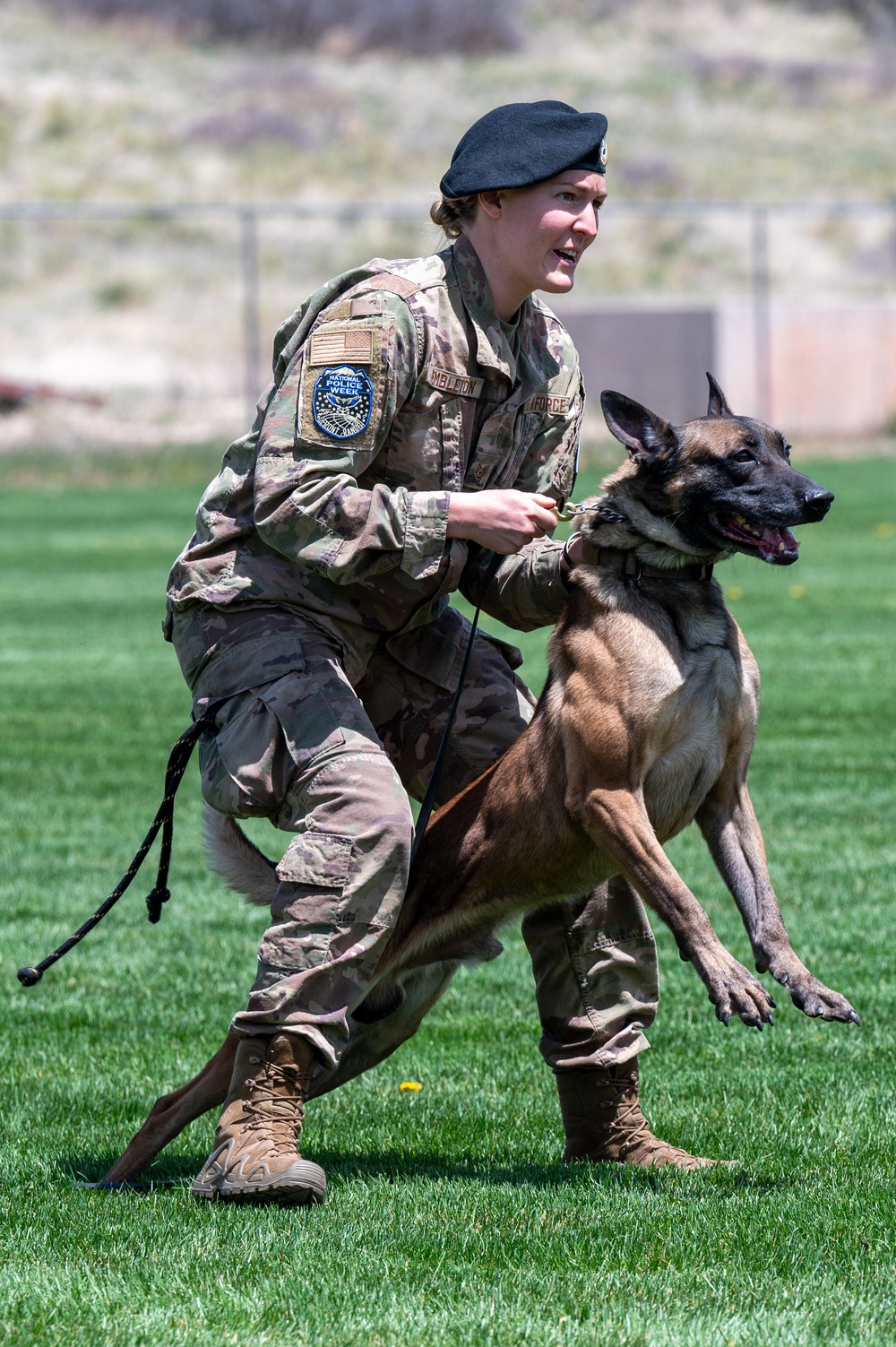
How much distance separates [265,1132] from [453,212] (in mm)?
1996

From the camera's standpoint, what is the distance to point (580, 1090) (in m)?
4.32

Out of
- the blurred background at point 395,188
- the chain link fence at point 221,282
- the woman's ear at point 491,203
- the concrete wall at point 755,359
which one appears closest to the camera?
the woman's ear at point 491,203

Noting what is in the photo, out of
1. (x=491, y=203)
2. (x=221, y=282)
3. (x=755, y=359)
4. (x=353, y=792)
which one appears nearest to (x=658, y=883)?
(x=353, y=792)

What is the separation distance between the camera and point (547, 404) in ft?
14.1

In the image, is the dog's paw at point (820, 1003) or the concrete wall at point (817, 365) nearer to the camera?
the dog's paw at point (820, 1003)

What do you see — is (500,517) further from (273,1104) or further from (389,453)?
(273,1104)

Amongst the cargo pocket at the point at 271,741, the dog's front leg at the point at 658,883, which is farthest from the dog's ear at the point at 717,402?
the cargo pocket at the point at 271,741

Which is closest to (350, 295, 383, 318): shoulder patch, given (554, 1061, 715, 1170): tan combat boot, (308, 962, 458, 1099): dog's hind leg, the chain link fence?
(308, 962, 458, 1099): dog's hind leg

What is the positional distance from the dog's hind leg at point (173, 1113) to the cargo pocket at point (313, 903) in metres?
0.30

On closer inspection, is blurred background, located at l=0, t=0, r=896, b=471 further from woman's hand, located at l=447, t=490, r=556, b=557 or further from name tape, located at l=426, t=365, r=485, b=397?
woman's hand, located at l=447, t=490, r=556, b=557

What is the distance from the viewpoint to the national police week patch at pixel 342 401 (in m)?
3.89

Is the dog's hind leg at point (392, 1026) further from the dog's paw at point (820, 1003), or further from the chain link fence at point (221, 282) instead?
the chain link fence at point (221, 282)

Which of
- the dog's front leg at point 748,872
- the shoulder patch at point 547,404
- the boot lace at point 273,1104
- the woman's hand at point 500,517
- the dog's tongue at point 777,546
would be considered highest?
the shoulder patch at point 547,404

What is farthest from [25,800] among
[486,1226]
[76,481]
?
[76,481]
